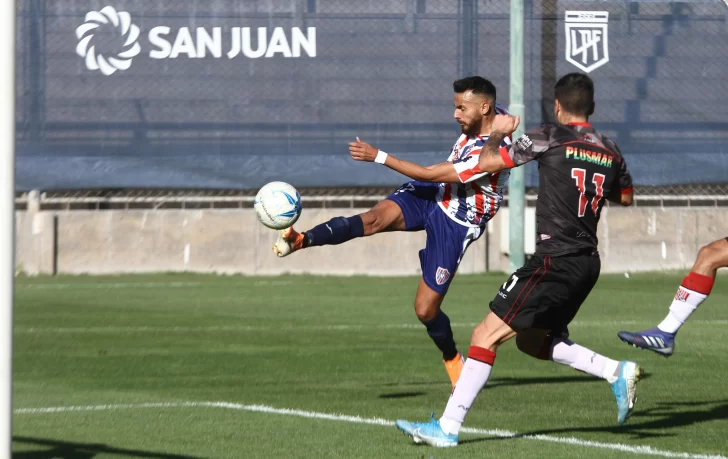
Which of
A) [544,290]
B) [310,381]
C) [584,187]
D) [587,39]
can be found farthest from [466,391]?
[587,39]

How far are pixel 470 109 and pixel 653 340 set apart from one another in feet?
6.73

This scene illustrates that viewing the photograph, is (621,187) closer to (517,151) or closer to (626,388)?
(517,151)

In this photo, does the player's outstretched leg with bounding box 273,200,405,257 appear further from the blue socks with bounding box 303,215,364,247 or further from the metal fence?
the metal fence

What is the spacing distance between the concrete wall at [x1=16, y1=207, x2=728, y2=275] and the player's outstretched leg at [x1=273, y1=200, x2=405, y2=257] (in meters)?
9.02

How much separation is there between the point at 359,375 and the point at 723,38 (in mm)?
11405

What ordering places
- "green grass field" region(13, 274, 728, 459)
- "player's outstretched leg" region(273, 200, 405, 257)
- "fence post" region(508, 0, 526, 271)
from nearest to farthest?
"green grass field" region(13, 274, 728, 459)
"player's outstretched leg" region(273, 200, 405, 257)
"fence post" region(508, 0, 526, 271)

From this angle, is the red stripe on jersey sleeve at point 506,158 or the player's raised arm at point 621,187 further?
the player's raised arm at point 621,187

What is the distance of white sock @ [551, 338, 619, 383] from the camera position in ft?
24.3

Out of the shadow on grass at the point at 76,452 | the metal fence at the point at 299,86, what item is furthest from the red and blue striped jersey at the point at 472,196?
the metal fence at the point at 299,86

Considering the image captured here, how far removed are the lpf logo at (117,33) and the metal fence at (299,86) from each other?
19mm

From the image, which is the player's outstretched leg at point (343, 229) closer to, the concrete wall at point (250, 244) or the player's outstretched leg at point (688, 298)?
the player's outstretched leg at point (688, 298)

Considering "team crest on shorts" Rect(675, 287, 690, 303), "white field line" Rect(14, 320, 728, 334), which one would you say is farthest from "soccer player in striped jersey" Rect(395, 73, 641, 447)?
"white field line" Rect(14, 320, 728, 334)

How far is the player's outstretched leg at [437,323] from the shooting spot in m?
8.95

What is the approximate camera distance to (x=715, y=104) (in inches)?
761
